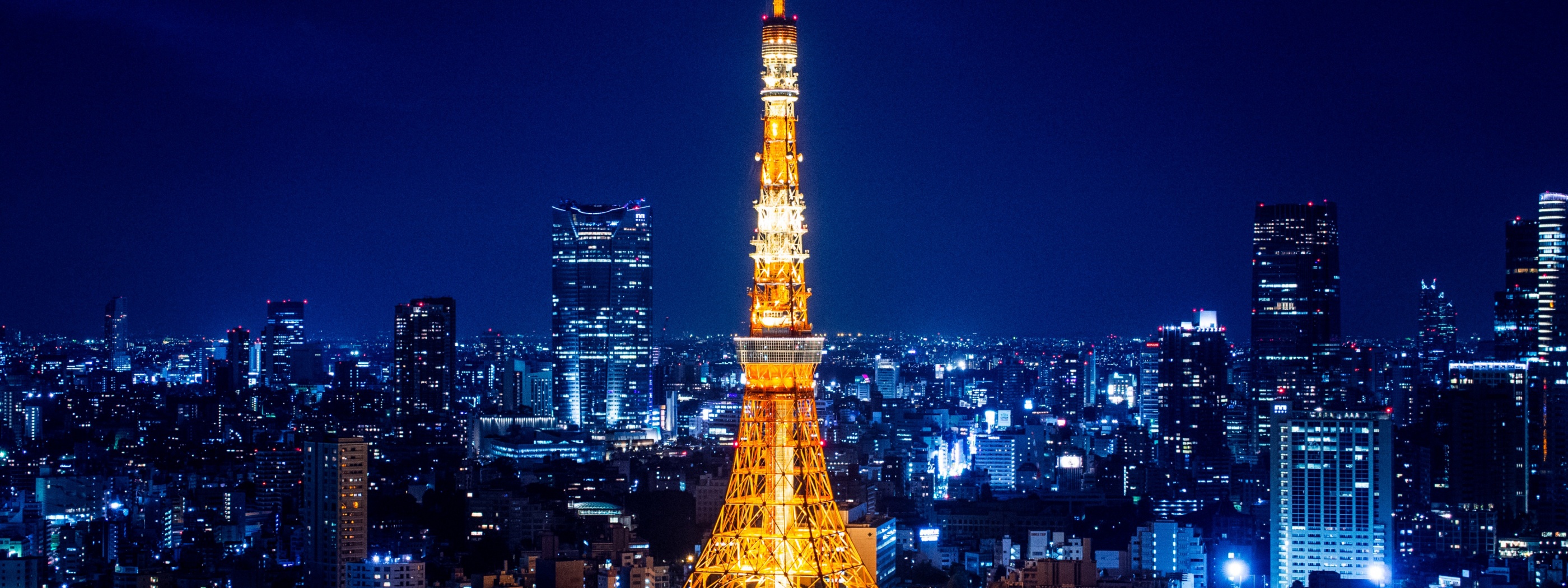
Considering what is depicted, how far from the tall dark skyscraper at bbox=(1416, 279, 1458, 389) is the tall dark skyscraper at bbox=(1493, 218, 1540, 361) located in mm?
804

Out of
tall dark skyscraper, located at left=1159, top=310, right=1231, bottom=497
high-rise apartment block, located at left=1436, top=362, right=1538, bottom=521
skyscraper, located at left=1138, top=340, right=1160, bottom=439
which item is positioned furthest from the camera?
skyscraper, located at left=1138, top=340, right=1160, bottom=439

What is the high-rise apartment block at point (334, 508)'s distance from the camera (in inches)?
693

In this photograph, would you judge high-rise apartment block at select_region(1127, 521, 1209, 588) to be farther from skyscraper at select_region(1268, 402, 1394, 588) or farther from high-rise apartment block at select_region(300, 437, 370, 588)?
high-rise apartment block at select_region(300, 437, 370, 588)

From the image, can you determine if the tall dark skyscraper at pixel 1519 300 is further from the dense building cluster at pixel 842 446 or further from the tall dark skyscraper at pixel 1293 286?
the tall dark skyscraper at pixel 1293 286

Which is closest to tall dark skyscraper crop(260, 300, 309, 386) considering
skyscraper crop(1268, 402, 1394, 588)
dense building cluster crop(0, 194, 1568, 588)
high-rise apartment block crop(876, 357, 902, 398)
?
dense building cluster crop(0, 194, 1568, 588)

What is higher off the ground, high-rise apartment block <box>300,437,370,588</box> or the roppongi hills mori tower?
the roppongi hills mori tower

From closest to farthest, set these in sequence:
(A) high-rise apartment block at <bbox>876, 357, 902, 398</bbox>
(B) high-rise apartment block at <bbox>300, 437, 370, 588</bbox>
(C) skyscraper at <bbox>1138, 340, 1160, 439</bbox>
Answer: (B) high-rise apartment block at <bbox>300, 437, 370, 588</bbox> → (A) high-rise apartment block at <bbox>876, 357, 902, 398</bbox> → (C) skyscraper at <bbox>1138, 340, 1160, 439</bbox>

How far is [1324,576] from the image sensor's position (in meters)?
18.7

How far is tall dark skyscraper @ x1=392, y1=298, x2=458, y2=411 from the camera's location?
3503 centimetres

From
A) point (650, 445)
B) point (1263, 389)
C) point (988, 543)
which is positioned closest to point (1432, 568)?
point (988, 543)

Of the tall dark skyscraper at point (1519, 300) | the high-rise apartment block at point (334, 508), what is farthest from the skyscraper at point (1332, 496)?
the high-rise apartment block at point (334, 508)

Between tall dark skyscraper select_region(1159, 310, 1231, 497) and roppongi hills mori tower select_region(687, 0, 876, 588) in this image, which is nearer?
roppongi hills mori tower select_region(687, 0, 876, 588)

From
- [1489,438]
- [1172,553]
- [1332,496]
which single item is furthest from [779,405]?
[1489,438]

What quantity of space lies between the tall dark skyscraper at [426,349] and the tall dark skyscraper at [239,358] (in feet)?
9.97
